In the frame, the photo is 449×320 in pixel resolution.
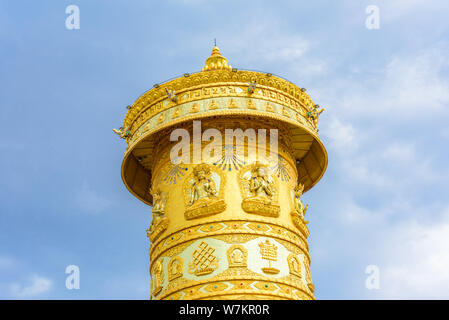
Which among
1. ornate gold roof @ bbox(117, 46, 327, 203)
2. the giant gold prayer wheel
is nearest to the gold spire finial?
ornate gold roof @ bbox(117, 46, 327, 203)

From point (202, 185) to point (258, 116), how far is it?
2.31 meters

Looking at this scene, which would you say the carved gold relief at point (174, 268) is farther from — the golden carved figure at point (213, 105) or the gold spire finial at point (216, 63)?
the gold spire finial at point (216, 63)

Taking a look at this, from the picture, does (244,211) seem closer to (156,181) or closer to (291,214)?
(291,214)

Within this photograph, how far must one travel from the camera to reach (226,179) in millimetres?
13164

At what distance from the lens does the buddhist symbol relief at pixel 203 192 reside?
1273 cm

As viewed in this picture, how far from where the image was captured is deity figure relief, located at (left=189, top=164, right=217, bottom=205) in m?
13.0

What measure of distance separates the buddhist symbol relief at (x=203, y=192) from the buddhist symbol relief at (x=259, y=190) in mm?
548

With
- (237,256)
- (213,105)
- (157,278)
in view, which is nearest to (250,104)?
(213,105)

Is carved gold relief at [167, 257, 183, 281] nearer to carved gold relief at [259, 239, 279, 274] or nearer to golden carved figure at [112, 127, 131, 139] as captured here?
carved gold relief at [259, 239, 279, 274]

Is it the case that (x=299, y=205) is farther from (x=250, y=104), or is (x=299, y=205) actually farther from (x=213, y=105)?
(x=213, y=105)
